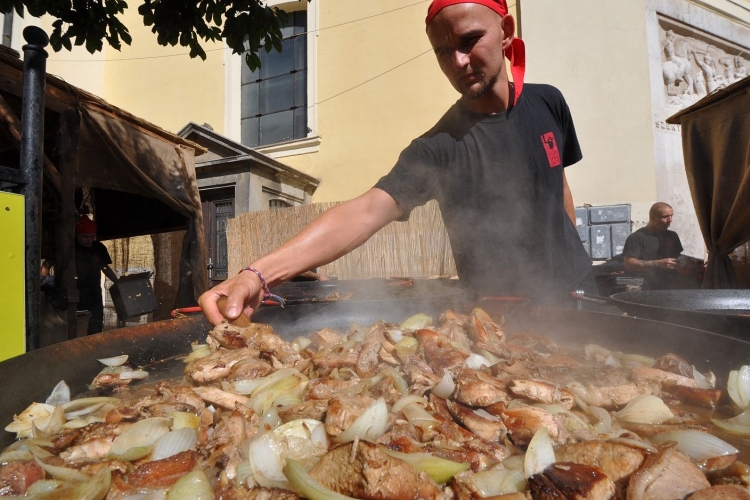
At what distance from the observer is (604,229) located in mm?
9266

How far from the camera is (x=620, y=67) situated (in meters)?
9.52

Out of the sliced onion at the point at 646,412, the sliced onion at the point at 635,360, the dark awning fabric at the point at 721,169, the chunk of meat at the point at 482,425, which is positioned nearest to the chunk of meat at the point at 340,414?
the chunk of meat at the point at 482,425

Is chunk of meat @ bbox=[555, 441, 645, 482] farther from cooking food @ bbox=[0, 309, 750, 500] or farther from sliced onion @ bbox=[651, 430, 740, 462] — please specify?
sliced onion @ bbox=[651, 430, 740, 462]

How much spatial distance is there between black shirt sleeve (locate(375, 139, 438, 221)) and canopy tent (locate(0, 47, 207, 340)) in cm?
206

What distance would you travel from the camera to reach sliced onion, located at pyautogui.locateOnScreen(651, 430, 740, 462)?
1.16 m

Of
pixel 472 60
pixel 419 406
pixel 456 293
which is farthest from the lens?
pixel 456 293

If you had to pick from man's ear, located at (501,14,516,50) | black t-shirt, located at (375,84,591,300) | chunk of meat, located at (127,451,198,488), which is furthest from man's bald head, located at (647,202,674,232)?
chunk of meat, located at (127,451,198,488)

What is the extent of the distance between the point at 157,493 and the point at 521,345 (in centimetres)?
185

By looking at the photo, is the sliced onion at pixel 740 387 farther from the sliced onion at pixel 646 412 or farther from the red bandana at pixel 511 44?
the red bandana at pixel 511 44

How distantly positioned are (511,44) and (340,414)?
2.78 m

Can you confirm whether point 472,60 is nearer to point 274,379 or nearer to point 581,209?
point 274,379

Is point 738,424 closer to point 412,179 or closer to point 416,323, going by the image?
point 416,323

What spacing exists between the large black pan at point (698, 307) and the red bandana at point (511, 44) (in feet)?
5.44

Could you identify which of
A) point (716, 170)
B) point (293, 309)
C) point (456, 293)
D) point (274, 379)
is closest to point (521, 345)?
point (456, 293)
